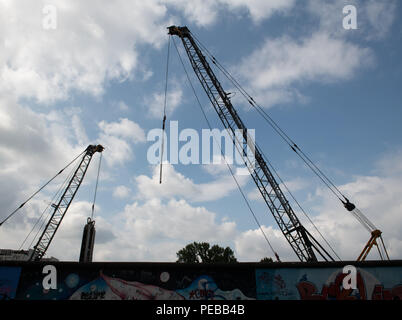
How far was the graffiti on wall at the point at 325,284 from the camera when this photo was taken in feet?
64.5

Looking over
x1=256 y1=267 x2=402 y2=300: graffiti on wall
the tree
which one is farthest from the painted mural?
the tree

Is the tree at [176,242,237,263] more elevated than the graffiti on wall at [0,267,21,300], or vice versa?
the tree at [176,242,237,263]

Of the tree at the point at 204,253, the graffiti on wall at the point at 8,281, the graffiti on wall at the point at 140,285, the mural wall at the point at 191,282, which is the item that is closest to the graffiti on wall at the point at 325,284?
the mural wall at the point at 191,282

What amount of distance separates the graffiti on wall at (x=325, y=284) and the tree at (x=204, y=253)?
179 feet

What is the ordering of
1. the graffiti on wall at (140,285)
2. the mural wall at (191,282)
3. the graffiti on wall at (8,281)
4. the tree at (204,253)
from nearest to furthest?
the mural wall at (191,282), the graffiti on wall at (140,285), the graffiti on wall at (8,281), the tree at (204,253)

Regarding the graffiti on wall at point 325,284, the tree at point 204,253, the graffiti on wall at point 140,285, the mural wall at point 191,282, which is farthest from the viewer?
the tree at point 204,253

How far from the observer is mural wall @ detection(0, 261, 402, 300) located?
19.9 m

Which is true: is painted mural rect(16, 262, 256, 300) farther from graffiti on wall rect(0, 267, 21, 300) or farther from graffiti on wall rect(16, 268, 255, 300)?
graffiti on wall rect(0, 267, 21, 300)

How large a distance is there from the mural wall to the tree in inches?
2151

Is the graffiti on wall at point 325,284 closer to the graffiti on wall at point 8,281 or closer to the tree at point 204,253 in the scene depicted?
the graffiti on wall at point 8,281

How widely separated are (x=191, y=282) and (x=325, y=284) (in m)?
10.1
